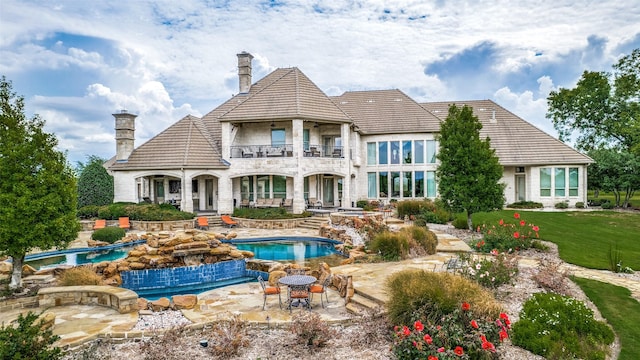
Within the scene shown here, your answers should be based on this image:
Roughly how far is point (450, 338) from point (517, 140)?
2812 cm

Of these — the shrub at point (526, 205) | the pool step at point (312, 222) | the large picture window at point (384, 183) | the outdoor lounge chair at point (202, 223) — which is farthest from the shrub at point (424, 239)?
the shrub at point (526, 205)

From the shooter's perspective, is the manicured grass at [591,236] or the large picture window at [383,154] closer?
the manicured grass at [591,236]

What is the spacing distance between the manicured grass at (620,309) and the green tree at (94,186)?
25.9 metres

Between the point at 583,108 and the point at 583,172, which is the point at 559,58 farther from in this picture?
the point at 583,108

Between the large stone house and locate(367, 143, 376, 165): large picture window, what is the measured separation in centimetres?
8

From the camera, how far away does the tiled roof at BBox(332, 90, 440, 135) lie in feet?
96.4

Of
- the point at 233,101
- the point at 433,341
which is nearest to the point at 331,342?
the point at 433,341

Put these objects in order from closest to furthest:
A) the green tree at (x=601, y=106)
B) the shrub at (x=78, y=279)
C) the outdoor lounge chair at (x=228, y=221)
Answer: the shrub at (x=78, y=279) < the outdoor lounge chair at (x=228, y=221) < the green tree at (x=601, y=106)

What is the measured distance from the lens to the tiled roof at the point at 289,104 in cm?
2484

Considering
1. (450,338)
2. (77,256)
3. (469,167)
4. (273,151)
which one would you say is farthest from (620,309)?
(273,151)

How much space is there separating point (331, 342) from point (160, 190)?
2454 cm

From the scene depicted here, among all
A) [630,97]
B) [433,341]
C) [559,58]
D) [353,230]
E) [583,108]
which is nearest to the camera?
[433,341]

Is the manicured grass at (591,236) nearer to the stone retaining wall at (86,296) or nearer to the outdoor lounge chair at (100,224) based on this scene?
the stone retaining wall at (86,296)

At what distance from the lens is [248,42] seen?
3044 centimetres
